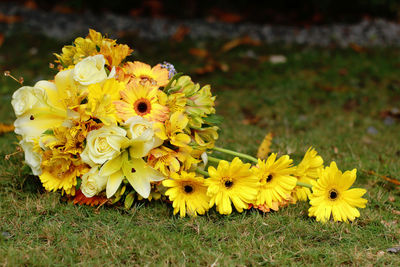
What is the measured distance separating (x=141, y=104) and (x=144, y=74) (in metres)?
0.27

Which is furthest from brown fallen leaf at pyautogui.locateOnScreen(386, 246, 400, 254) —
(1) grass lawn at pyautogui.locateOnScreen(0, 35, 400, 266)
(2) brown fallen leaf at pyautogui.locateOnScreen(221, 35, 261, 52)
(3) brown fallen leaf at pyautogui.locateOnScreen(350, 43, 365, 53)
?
(3) brown fallen leaf at pyautogui.locateOnScreen(350, 43, 365, 53)

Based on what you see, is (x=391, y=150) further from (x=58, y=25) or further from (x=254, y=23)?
(x=58, y=25)

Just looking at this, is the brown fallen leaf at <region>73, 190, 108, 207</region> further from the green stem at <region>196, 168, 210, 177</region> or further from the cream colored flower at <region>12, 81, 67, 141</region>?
the green stem at <region>196, 168, 210, 177</region>

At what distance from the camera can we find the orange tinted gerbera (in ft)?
8.39

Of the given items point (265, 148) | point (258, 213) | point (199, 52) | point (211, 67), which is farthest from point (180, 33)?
point (258, 213)

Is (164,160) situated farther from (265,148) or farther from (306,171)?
(265,148)

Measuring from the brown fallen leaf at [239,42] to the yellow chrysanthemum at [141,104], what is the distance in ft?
13.1

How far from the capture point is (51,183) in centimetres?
247

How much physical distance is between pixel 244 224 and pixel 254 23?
583 cm

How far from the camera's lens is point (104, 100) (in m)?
2.30

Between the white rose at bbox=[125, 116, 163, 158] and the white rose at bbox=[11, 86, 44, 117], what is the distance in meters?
0.53

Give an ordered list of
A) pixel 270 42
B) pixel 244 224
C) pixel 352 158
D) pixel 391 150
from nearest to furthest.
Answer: pixel 244 224, pixel 352 158, pixel 391 150, pixel 270 42

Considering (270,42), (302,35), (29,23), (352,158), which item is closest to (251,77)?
(270,42)

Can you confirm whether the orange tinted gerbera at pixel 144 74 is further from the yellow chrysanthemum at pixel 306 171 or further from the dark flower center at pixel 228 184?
the yellow chrysanthemum at pixel 306 171
